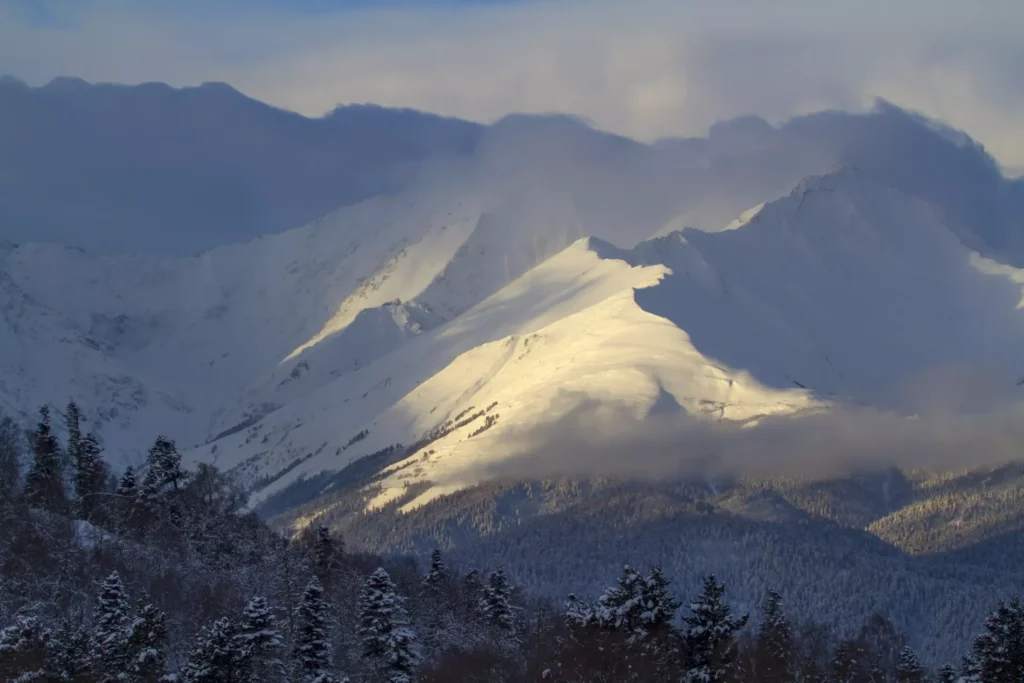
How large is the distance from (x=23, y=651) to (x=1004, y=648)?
58268 millimetres

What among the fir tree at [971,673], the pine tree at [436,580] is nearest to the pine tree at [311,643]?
the fir tree at [971,673]

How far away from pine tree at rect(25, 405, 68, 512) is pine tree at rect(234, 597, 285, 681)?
3798 cm

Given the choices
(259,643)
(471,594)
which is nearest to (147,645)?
(259,643)

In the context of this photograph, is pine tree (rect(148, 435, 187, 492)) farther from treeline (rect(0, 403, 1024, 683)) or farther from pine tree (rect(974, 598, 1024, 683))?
pine tree (rect(974, 598, 1024, 683))

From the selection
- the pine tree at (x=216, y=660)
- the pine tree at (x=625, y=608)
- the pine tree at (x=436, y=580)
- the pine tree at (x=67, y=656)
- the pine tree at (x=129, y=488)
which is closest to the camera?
the pine tree at (x=625, y=608)

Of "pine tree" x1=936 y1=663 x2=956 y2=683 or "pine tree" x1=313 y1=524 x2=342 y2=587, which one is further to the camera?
"pine tree" x1=313 y1=524 x2=342 y2=587

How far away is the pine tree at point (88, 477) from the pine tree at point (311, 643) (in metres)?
40.1

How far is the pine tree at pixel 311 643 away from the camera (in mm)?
A: 92688

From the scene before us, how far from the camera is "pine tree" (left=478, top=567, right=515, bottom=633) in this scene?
13188 centimetres

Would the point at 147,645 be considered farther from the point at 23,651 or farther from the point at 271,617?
the point at 271,617

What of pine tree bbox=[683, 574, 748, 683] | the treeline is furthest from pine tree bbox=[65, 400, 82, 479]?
pine tree bbox=[683, 574, 748, 683]

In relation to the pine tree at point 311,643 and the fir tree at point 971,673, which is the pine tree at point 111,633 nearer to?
the pine tree at point 311,643

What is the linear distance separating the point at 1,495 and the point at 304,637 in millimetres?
36605

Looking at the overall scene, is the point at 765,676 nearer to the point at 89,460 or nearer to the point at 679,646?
the point at 679,646
